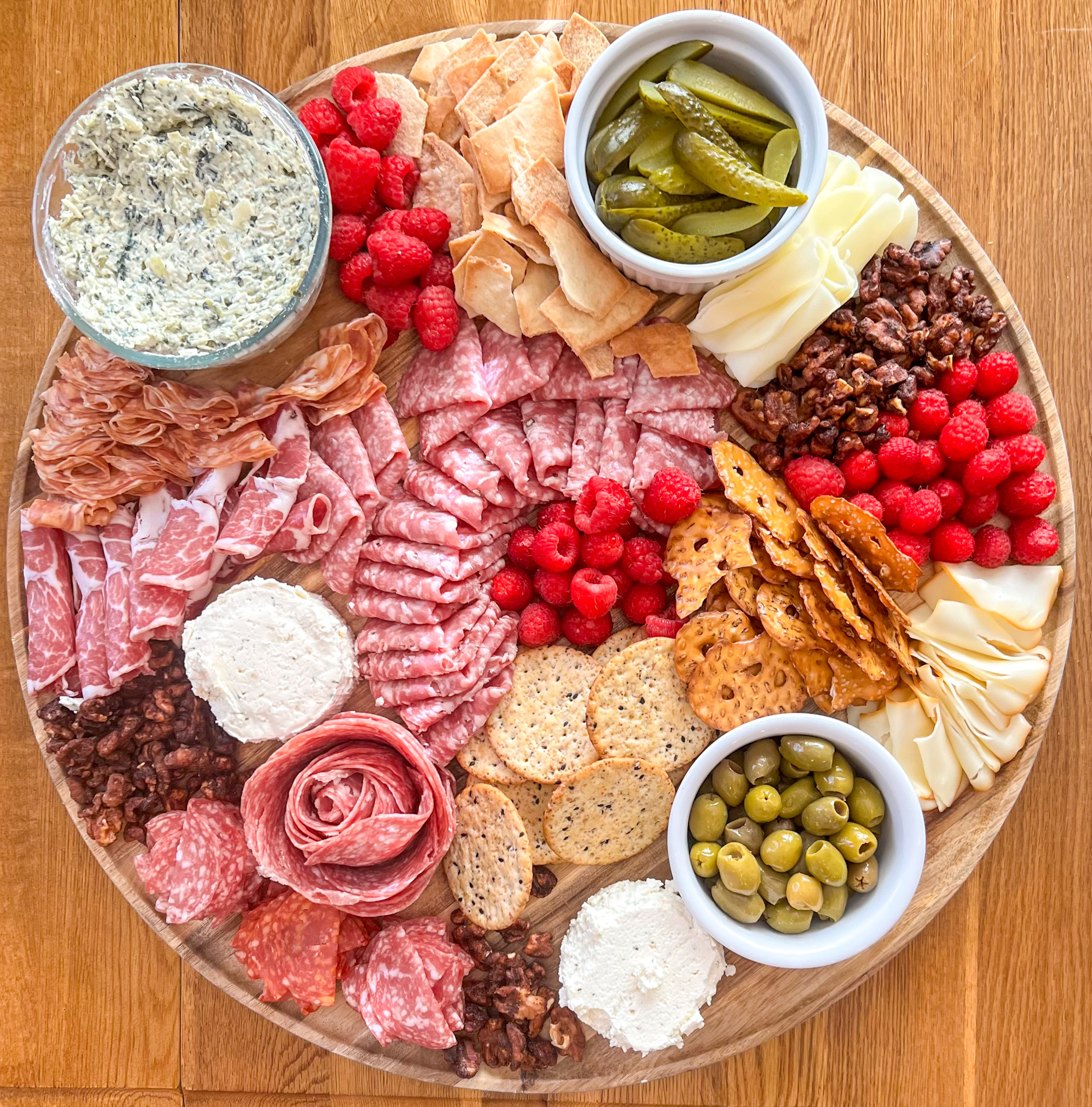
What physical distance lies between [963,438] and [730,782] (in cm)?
78

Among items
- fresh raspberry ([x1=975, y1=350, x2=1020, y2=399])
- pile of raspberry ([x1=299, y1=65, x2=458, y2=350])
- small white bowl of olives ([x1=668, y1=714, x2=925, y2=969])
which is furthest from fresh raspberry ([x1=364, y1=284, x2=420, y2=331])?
fresh raspberry ([x1=975, y1=350, x2=1020, y2=399])

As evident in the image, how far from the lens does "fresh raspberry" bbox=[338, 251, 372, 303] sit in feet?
5.68

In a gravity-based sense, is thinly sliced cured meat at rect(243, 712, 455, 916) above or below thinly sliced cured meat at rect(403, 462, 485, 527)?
below

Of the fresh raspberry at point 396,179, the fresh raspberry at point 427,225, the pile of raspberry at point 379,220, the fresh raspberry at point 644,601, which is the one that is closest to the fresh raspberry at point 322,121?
the pile of raspberry at point 379,220

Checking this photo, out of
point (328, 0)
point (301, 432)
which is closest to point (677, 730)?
point (301, 432)

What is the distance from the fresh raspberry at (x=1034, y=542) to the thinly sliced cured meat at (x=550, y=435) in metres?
0.88

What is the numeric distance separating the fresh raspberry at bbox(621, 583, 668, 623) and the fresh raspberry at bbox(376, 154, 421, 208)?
0.89m

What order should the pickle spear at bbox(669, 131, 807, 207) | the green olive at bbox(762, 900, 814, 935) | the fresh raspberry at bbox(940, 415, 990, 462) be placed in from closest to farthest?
the pickle spear at bbox(669, 131, 807, 207)
the green olive at bbox(762, 900, 814, 935)
the fresh raspberry at bbox(940, 415, 990, 462)

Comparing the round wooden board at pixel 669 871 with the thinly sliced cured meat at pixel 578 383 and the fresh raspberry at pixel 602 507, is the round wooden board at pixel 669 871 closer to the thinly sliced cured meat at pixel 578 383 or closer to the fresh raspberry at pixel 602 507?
the thinly sliced cured meat at pixel 578 383

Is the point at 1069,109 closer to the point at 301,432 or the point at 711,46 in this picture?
the point at 711,46

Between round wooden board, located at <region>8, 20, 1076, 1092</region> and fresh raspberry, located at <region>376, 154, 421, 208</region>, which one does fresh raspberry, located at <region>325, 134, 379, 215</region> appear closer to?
fresh raspberry, located at <region>376, 154, 421, 208</region>

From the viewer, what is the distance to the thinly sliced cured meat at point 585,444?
175 centimetres

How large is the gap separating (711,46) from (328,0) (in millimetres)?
832

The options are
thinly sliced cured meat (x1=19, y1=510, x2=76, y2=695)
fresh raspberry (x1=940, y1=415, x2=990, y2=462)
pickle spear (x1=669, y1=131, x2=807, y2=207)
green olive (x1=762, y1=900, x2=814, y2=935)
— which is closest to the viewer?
pickle spear (x1=669, y1=131, x2=807, y2=207)
